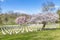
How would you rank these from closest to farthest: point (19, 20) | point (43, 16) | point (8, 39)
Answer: point (8, 39) < point (43, 16) < point (19, 20)

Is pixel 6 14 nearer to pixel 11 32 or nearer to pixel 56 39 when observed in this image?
pixel 11 32

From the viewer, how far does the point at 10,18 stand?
35312 mm

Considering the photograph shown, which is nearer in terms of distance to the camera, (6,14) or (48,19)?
(48,19)

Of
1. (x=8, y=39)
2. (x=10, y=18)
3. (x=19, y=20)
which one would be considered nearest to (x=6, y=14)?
(x=10, y=18)

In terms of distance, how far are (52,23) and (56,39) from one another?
9576 millimetres

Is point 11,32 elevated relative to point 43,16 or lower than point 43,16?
lower

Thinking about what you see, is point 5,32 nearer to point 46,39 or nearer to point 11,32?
point 11,32

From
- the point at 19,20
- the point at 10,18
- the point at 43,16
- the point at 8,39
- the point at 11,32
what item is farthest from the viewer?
the point at 10,18

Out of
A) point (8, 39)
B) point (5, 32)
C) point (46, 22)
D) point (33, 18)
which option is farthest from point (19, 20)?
point (8, 39)

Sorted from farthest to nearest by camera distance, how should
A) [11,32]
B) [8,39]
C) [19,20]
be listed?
1. [19,20]
2. [11,32]
3. [8,39]

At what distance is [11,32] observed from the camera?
519 inches

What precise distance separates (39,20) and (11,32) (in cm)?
560

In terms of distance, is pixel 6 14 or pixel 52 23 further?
pixel 6 14

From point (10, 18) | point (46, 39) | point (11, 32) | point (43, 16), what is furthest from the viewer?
point (10, 18)
